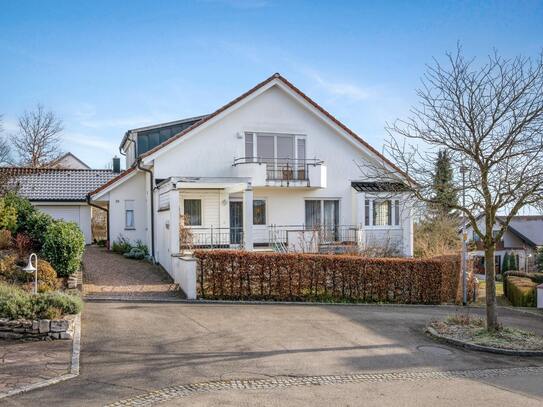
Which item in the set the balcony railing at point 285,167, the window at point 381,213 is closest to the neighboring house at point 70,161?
the balcony railing at point 285,167

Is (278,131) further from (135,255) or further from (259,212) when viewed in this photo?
(135,255)

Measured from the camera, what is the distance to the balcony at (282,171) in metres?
21.8

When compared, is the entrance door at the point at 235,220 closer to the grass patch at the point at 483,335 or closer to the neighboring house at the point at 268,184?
the neighboring house at the point at 268,184

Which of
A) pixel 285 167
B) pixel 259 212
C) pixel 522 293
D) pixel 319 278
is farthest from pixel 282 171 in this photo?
pixel 522 293

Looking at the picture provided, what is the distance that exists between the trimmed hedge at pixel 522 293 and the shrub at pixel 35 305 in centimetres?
1850

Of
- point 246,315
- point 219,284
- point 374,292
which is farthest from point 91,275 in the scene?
point 374,292

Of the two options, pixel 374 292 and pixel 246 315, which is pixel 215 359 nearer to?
pixel 246 315

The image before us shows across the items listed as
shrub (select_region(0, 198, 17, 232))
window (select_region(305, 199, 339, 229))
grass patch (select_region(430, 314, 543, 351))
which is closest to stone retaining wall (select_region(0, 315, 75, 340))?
shrub (select_region(0, 198, 17, 232))

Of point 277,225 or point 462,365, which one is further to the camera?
point 277,225

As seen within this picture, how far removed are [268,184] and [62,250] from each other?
385 inches

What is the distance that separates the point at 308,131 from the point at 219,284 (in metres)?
10.6

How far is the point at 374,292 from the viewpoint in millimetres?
17344

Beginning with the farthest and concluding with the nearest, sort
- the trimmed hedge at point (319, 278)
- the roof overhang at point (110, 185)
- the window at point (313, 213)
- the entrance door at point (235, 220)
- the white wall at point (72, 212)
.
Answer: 1. the white wall at point (72, 212)
2. the window at point (313, 213)
3. the roof overhang at point (110, 185)
4. the entrance door at point (235, 220)
5. the trimmed hedge at point (319, 278)

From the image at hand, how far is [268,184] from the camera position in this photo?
72.5 ft
